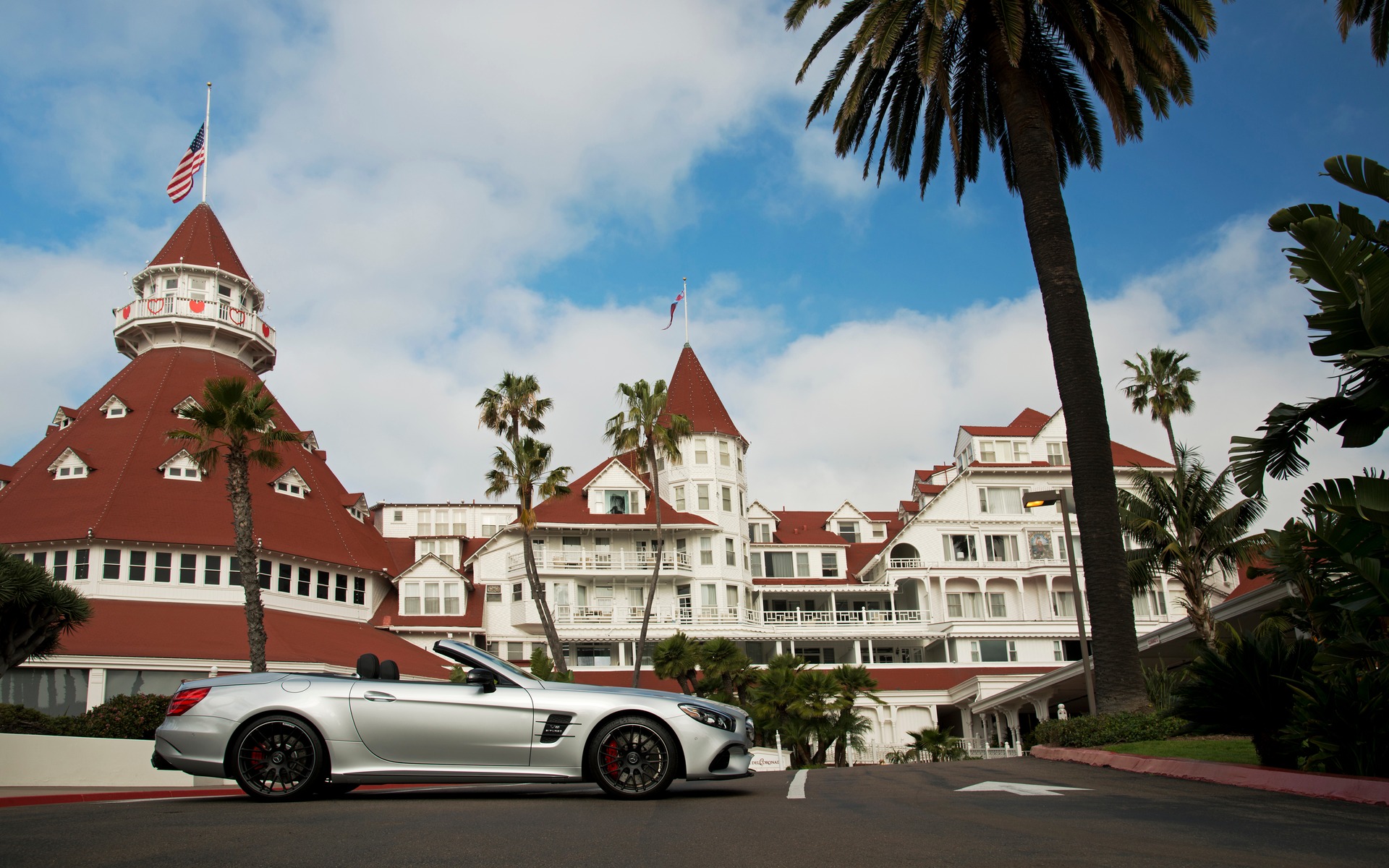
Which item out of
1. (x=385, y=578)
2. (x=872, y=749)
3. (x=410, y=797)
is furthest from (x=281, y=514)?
(x=410, y=797)

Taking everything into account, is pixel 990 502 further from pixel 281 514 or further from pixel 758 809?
pixel 758 809

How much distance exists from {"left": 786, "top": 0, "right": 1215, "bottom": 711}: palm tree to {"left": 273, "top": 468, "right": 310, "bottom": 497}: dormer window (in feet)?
109

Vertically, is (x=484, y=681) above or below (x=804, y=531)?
below

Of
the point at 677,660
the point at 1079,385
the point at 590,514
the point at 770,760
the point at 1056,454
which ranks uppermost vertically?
the point at 1056,454

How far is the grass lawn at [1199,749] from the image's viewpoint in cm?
1280

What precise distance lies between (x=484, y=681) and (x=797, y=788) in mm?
3975

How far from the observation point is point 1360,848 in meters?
6.40

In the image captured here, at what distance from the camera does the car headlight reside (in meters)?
9.50

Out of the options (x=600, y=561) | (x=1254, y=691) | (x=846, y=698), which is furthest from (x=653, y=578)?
(x=1254, y=691)

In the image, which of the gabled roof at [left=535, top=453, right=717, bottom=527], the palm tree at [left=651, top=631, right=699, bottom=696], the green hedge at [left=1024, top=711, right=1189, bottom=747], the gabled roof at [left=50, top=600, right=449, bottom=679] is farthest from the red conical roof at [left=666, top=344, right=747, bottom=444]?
the green hedge at [left=1024, top=711, right=1189, bottom=747]

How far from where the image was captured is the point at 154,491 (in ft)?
145

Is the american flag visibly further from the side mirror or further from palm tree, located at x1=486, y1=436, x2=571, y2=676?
the side mirror

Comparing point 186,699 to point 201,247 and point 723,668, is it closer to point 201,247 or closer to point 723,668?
point 723,668

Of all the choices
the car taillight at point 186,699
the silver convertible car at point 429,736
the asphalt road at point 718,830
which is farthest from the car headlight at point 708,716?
the car taillight at point 186,699
